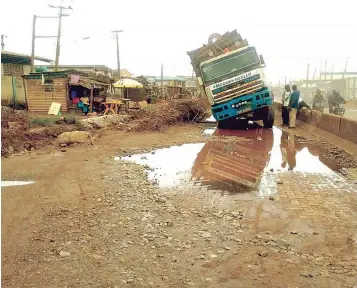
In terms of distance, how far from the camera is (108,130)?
1383cm

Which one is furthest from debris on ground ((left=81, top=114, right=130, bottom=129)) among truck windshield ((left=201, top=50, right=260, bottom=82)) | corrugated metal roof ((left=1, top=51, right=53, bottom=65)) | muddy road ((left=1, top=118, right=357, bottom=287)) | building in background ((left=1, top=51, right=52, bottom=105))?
corrugated metal roof ((left=1, top=51, right=53, bottom=65))

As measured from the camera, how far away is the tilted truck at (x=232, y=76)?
492 inches

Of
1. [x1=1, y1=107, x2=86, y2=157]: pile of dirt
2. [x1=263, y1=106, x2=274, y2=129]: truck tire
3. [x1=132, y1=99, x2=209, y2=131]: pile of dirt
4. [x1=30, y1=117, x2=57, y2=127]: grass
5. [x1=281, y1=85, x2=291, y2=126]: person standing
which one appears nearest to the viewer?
[x1=1, y1=107, x2=86, y2=157]: pile of dirt

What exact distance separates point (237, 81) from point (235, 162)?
5.29 metres

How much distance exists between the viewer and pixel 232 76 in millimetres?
12539

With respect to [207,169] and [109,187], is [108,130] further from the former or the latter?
[109,187]

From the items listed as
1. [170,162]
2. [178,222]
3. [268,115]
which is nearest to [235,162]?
[170,162]

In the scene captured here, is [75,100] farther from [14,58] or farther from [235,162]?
[235,162]

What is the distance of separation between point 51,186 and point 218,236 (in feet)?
10.1

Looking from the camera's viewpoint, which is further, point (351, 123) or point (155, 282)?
point (351, 123)

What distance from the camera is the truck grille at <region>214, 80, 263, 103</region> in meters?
12.5

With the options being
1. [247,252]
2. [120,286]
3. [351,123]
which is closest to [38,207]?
[120,286]

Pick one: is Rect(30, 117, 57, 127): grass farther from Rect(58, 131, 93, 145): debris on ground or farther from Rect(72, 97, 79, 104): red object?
Rect(72, 97, 79, 104): red object

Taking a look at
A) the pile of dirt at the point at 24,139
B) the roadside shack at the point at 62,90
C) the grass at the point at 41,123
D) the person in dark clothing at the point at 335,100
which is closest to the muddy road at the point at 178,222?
the pile of dirt at the point at 24,139
